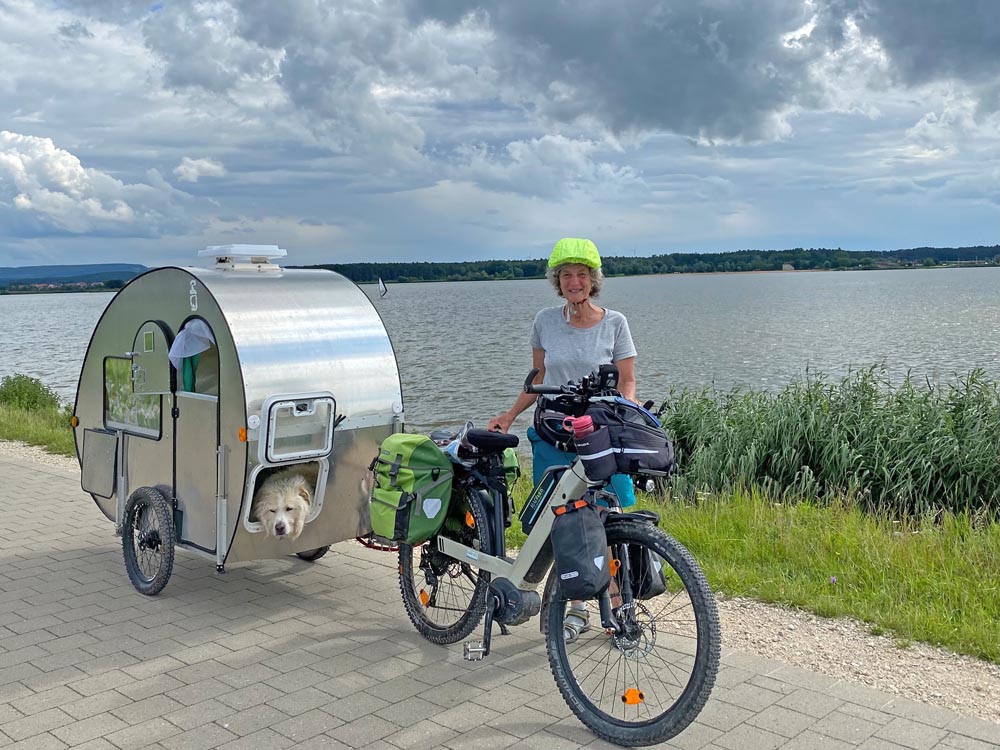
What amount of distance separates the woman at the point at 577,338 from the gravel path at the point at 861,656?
1098 millimetres

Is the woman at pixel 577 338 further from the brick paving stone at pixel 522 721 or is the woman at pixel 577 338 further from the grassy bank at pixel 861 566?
the grassy bank at pixel 861 566

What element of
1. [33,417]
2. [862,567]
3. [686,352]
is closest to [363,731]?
[862,567]

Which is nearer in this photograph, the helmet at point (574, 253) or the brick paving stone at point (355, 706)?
the brick paving stone at point (355, 706)

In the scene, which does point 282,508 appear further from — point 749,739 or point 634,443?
point 749,739

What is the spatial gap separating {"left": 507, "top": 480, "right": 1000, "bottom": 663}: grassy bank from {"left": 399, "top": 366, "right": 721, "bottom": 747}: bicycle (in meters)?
1.36

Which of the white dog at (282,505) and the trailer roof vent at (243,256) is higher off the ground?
the trailer roof vent at (243,256)

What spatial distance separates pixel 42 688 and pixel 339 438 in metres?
2.03

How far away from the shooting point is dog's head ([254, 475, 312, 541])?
18.5 feet

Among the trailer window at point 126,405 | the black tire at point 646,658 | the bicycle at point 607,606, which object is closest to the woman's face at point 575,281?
the bicycle at point 607,606

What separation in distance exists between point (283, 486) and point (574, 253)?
2.20 meters

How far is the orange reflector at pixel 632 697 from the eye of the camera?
407 centimetres

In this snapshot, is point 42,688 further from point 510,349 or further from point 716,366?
point 510,349

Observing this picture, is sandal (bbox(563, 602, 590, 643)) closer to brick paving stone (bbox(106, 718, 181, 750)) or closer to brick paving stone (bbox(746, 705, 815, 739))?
brick paving stone (bbox(746, 705, 815, 739))

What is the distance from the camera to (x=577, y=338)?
5.09 m
